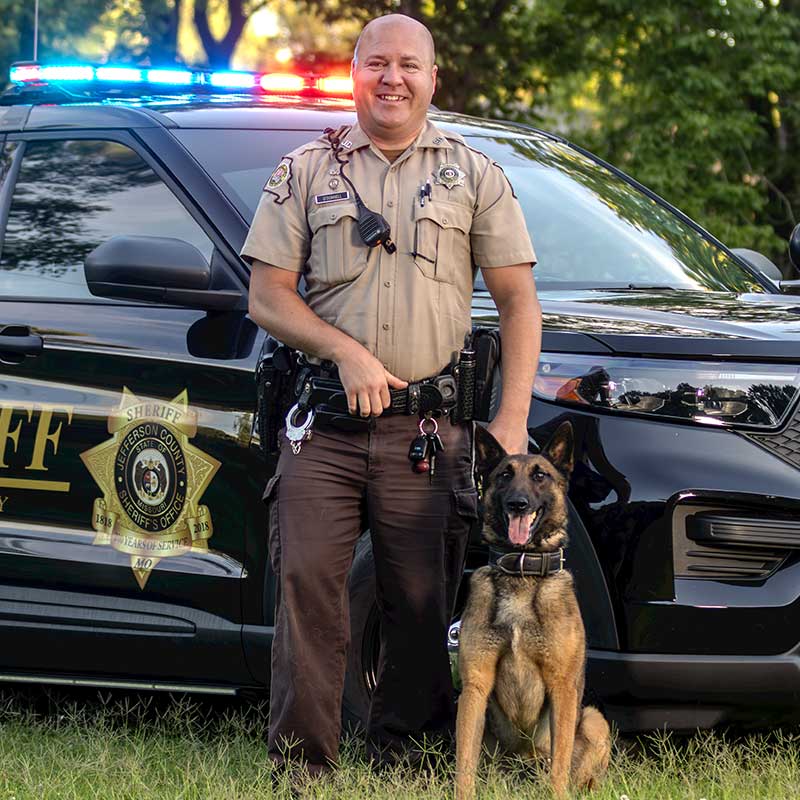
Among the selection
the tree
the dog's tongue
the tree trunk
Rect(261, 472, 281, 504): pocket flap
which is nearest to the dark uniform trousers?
Rect(261, 472, 281, 504): pocket flap

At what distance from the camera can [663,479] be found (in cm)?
377

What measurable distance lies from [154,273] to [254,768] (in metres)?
1.29

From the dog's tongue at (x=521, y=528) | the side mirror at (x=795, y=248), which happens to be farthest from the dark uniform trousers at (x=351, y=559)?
the side mirror at (x=795, y=248)

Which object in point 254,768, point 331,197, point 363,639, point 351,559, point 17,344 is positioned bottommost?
point 254,768

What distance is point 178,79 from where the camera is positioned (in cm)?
565

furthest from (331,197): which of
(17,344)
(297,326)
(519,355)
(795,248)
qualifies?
(795,248)

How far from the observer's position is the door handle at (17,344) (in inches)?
183

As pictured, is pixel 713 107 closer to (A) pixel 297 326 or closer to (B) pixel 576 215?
(B) pixel 576 215

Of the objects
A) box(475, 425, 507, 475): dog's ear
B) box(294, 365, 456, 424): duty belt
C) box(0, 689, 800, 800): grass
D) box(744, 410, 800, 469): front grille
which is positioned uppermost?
box(294, 365, 456, 424): duty belt

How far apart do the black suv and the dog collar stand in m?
0.08

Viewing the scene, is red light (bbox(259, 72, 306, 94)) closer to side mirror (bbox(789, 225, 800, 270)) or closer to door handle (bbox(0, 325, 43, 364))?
door handle (bbox(0, 325, 43, 364))

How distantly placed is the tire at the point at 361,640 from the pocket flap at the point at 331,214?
82 centimetres

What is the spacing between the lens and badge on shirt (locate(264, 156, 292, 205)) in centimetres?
378

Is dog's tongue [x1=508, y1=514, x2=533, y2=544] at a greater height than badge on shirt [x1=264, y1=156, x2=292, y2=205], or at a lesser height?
lesser
